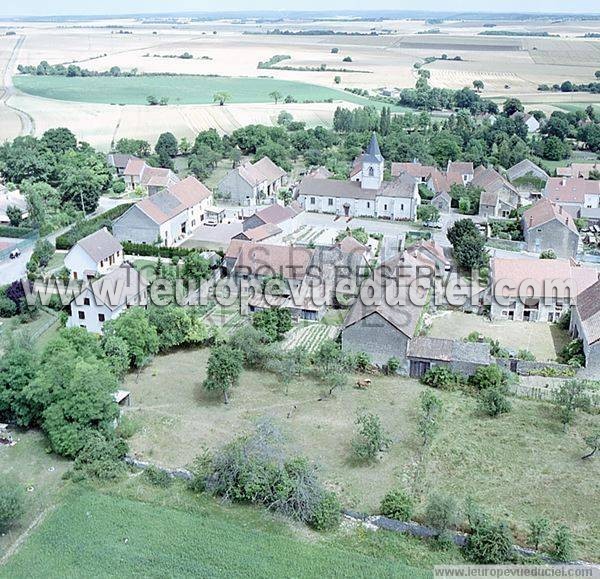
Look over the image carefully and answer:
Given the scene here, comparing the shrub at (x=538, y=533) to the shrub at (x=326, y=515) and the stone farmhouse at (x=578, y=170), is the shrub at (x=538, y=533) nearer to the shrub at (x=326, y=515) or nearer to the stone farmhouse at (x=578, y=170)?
the shrub at (x=326, y=515)

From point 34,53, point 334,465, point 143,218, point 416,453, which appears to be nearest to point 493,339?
point 416,453

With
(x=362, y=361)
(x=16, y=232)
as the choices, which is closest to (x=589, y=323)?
(x=362, y=361)

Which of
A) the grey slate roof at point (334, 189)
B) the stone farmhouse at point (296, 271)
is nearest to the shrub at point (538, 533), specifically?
the stone farmhouse at point (296, 271)

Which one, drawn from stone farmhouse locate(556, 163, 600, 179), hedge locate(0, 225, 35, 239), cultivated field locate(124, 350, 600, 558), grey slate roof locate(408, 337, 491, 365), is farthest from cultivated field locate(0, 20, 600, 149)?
grey slate roof locate(408, 337, 491, 365)

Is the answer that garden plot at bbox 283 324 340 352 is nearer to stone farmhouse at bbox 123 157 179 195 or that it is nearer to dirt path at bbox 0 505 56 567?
dirt path at bbox 0 505 56 567

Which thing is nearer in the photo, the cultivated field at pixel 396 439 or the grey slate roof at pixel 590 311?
the cultivated field at pixel 396 439
